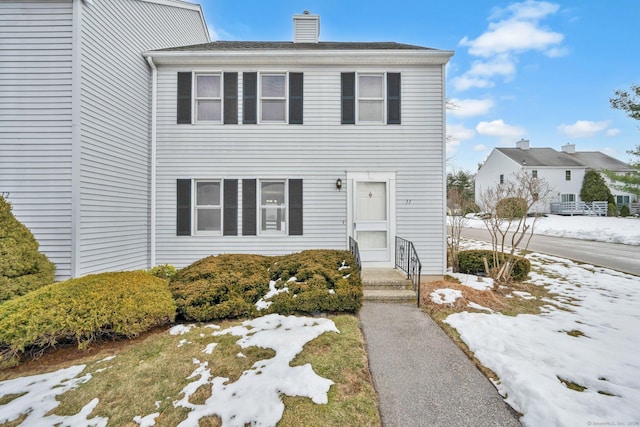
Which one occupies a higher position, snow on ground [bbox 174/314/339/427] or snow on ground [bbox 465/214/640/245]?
snow on ground [bbox 465/214/640/245]

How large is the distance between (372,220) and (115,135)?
644cm

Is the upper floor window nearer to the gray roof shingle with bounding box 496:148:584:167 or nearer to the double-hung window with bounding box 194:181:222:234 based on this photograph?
the double-hung window with bounding box 194:181:222:234

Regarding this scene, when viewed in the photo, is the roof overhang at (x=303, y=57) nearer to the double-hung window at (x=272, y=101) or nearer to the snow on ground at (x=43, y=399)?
the double-hung window at (x=272, y=101)

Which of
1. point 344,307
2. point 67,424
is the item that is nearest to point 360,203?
point 344,307

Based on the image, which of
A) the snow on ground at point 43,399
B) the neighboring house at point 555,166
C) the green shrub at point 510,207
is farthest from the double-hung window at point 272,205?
the neighboring house at point 555,166

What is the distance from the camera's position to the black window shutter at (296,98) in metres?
6.99

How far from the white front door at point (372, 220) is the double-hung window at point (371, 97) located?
5.73ft

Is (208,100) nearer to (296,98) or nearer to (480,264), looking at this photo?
(296,98)

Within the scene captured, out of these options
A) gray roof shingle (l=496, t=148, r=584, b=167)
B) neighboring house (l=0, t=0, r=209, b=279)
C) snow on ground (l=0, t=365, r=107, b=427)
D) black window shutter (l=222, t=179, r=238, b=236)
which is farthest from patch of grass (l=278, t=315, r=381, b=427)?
gray roof shingle (l=496, t=148, r=584, b=167)

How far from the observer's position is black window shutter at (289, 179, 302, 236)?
6.95m

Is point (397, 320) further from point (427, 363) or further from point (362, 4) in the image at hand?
point (362, 4)

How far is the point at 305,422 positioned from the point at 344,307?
2.28 m

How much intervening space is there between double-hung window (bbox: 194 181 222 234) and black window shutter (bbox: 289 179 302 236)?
6.20 ft

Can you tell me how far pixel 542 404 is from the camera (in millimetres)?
2447
